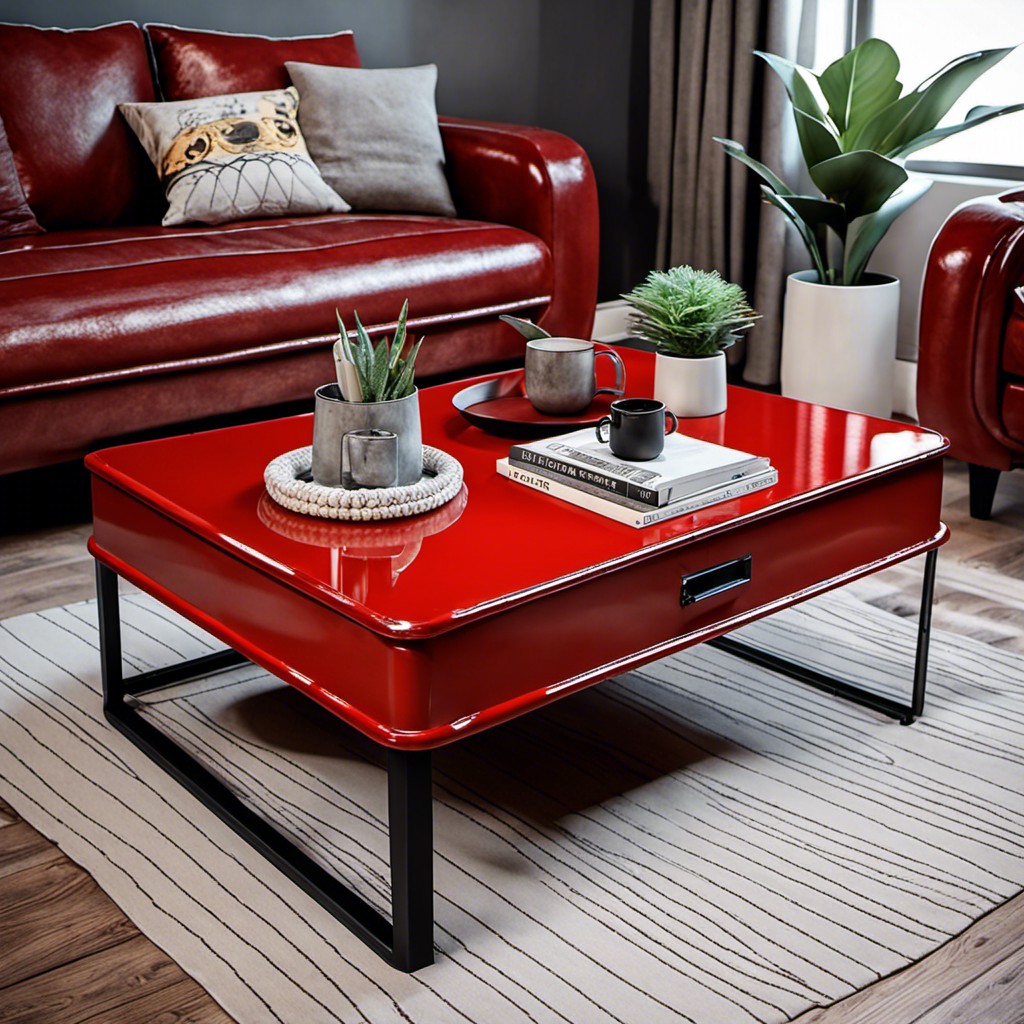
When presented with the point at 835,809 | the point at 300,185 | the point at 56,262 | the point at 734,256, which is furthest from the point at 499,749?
the point at 734,256

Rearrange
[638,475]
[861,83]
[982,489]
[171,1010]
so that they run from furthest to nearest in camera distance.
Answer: [861,83]
[982,489]
[638,475]
[171,1010]

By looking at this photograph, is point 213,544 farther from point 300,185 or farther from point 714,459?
point 300,185

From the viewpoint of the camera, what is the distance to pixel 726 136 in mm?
3775

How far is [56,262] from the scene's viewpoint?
2551mm

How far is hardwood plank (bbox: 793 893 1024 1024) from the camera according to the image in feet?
4.16

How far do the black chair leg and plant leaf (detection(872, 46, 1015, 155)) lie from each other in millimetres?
891

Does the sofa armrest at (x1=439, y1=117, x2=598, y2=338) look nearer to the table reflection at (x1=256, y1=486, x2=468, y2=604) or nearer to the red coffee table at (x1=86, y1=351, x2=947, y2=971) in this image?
the red coffee table at (x1=86, y1=351, x2=947, y2=971)

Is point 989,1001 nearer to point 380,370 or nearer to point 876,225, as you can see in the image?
point 380,370

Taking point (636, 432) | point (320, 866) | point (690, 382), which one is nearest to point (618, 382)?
point (690, 382)

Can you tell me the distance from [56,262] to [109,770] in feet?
4.09

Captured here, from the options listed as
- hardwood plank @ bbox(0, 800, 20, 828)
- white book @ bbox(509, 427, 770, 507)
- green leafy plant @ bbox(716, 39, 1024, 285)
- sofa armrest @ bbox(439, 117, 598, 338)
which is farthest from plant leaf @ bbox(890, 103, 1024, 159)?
hardwood plank @ bbox(0, 800, 20, 828)

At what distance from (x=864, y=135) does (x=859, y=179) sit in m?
0.18

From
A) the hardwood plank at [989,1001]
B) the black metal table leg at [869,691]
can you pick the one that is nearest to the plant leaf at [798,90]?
the black metal table leg at [869,691]

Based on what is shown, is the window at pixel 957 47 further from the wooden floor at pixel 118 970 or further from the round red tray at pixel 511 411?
the wooden floor at pixel 118 970
